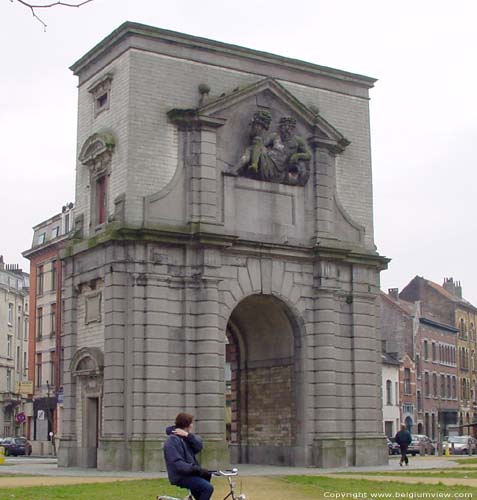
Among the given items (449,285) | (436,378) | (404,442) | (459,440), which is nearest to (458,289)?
(449,285)

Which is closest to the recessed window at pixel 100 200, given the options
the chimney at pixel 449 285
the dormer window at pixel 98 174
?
the dormer window at pixel 98 174

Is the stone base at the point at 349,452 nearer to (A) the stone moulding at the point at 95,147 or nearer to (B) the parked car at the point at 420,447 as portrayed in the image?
(A) the stone moulding at the point at 95,147

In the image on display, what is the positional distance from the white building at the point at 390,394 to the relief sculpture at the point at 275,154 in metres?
37.8

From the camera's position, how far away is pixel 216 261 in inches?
1389

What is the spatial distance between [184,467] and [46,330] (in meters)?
53.8

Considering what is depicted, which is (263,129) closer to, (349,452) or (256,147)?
(256,147)

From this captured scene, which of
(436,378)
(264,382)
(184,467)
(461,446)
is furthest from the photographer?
(436,378)

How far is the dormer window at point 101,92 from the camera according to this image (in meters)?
37.2

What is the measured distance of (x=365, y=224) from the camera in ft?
132

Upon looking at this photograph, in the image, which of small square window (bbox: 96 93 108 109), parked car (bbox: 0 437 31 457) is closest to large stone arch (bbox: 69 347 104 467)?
small square window (bbox: 96 93 108 109)

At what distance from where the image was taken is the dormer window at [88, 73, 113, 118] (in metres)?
37.2

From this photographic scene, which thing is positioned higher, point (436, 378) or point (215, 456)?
point (436, 378)

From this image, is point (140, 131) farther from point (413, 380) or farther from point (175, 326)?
point (413, 380)

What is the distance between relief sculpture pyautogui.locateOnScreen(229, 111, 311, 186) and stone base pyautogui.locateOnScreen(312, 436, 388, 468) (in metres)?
9.47
